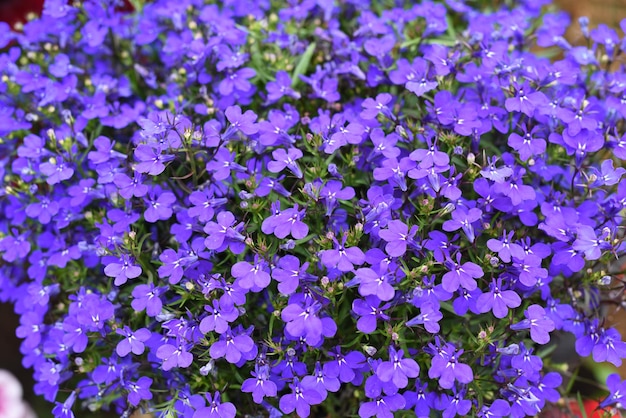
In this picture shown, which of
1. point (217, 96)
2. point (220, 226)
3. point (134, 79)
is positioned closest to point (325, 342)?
point (220, 226)

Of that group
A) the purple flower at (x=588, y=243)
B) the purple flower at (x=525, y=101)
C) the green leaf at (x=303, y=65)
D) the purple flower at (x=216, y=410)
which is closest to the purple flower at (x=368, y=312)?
the purple flower at (x=216, y=410)

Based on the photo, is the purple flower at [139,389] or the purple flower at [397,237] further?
the purple flower at [139,389]

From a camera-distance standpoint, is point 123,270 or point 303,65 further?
point 303,65

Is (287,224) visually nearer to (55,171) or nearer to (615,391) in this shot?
(55,171)

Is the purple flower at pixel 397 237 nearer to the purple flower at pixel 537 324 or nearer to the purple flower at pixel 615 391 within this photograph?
Answer: the purple flower at pixel 537 324

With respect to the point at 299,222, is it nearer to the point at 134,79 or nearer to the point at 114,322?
the point at 114,322

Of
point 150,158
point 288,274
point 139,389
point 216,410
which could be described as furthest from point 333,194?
point 139,389

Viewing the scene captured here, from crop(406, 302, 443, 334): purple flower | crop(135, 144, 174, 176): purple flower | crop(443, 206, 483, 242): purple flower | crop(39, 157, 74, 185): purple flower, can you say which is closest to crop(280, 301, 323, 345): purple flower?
crop(406, 302, 443, 334): purple flower

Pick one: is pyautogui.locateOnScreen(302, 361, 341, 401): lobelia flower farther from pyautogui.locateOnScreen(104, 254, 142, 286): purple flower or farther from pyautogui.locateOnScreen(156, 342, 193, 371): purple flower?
pyautogui.locateOnScreen(104, 254, 142, 286): purple flower
